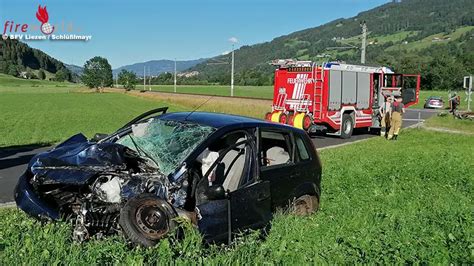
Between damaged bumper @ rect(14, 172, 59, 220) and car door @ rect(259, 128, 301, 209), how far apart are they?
226 cm

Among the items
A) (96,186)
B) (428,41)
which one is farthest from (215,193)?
(428,41)

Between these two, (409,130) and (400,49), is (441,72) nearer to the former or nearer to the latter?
(400,49)

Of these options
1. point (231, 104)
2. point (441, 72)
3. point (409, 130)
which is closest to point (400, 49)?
point (441, 72)

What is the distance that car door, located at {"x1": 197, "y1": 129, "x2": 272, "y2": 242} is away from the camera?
14.7 feet

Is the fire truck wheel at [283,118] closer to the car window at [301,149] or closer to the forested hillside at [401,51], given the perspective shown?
the car window at [301,149]

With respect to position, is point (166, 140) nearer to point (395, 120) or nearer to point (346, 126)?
point (395, 120)

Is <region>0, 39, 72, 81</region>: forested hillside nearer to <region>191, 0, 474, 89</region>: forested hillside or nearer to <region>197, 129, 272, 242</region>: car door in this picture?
<region>191, 0, 474, 89</region>: forested hillside

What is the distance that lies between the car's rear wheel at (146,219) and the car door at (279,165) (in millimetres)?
1410

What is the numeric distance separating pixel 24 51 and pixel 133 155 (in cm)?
20969

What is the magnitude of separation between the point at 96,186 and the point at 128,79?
426ft

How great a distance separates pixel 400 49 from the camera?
138 m

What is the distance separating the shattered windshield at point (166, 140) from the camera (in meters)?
5.05


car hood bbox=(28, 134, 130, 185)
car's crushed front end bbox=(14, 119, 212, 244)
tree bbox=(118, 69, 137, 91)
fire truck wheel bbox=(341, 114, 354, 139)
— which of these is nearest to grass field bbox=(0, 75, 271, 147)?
fire truck wheel bbox=(341, 114, 354, 139)

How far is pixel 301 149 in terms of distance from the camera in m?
6.24
